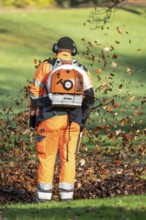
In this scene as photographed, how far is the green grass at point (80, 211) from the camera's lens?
9.55m

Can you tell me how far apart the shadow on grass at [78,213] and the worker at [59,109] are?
1.28 metres

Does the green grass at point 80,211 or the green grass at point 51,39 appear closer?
the green grass at point 80,211

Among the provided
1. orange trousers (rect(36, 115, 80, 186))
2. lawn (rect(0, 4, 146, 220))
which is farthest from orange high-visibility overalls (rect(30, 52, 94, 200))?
lawn (rect(0, 4, 146, 220))

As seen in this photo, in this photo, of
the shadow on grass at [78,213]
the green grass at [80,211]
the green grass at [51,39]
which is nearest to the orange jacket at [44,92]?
the green grass at [80,211]

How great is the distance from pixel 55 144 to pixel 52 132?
0.13 metres

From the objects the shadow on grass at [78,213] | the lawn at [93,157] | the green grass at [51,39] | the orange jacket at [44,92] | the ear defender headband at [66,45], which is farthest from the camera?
the green grass at [51,39]

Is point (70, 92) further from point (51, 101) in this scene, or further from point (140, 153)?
point (140, 153)

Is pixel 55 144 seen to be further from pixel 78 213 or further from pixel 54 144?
pixel 78 213

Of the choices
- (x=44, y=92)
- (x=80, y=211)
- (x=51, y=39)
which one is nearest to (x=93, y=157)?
(x=44, y=92)

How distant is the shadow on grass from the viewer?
31.2ft

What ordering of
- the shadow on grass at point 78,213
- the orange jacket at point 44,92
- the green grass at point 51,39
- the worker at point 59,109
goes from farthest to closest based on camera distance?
the green grass at point 51,39 < the orange jacket at point 44,92 < the worker at point 59,109 < the shadow on grass at point 78,213

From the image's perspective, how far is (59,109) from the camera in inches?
453

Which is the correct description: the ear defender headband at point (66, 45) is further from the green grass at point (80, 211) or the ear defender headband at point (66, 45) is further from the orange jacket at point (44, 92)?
the green grass at point (80, 211)

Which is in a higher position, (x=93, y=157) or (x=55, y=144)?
(x=55, y=144)
